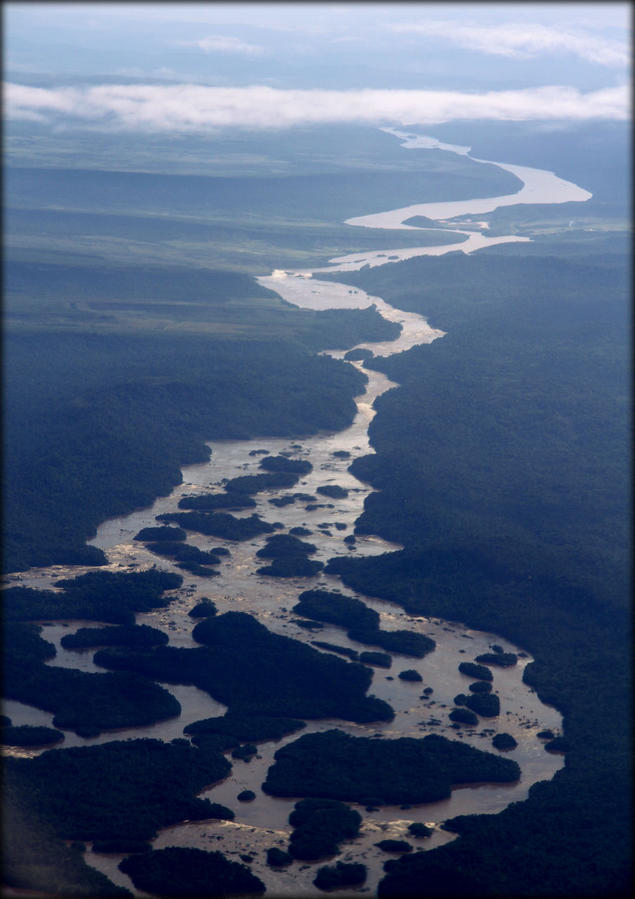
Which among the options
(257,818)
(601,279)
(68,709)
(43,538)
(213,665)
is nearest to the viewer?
(257,818)

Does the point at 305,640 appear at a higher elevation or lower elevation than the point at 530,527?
lower

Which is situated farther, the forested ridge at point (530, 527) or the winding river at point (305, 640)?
the winding river at point (305, 640)

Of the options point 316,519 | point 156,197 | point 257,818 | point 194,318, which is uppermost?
point 156,197

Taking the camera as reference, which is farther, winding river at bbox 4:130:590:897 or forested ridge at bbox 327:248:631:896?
winding river at bbox 4:130:590:897

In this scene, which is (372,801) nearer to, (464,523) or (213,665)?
(213,665)

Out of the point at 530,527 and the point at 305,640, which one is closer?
the point at 305,640

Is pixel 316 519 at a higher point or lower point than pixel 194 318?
lower

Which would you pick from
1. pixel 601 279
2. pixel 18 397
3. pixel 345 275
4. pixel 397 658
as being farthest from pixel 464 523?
pixel 345 275

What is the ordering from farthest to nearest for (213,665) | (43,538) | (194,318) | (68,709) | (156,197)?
(156,197) < (194,318) < (43,538) < (213,665) < (68,709)
